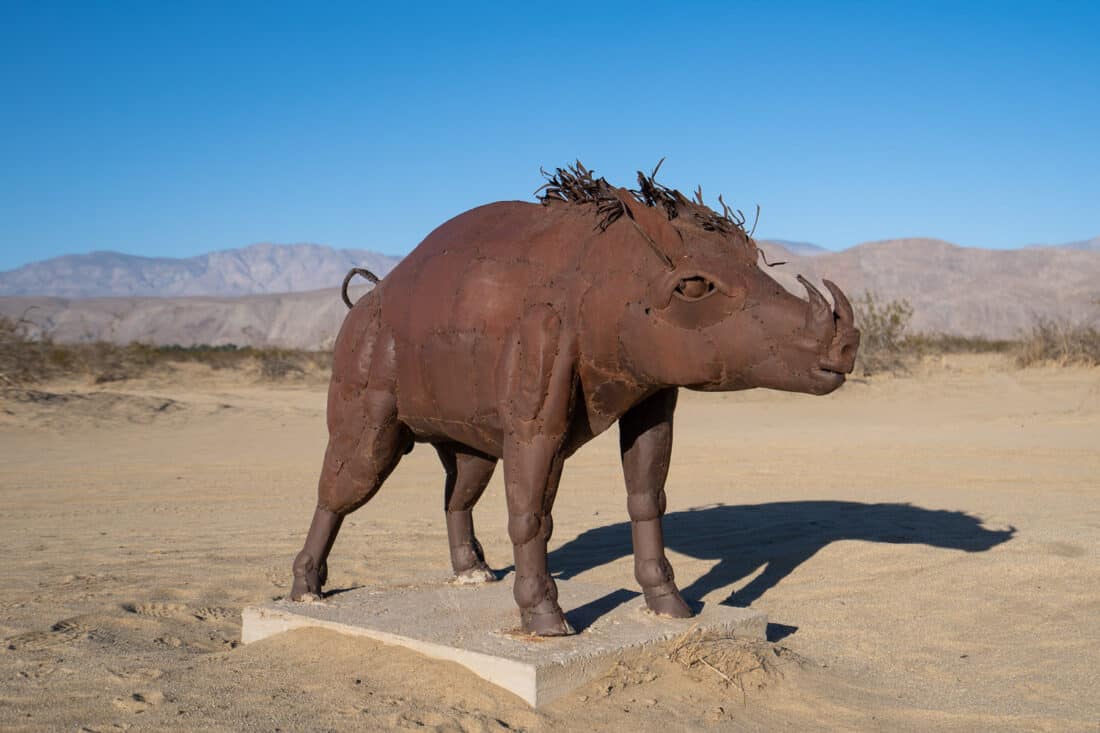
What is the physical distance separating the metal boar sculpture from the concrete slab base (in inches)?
7.3

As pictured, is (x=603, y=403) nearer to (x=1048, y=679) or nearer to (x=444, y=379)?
(x=444, y=379)

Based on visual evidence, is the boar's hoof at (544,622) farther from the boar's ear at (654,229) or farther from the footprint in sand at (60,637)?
the footprint in sand at (60,637)

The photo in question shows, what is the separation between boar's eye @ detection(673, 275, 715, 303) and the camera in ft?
16.3

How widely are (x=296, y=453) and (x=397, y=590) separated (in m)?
9.84

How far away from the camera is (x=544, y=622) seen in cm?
534

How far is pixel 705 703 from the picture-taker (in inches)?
198

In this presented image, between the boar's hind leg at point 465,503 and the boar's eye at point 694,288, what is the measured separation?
7.14ft

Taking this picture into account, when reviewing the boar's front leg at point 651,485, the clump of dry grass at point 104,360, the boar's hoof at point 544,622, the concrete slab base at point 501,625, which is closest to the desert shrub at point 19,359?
the clump of dry grass at point 104,360

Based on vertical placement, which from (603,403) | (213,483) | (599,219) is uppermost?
(599,219)

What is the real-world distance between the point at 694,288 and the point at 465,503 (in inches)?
102

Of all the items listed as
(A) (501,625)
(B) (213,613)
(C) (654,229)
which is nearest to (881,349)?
(B) (213,613)

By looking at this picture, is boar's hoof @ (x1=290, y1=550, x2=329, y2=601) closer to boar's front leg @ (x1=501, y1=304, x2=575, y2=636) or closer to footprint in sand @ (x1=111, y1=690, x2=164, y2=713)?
footprint in sand @ (x1=111, y1=690, x2=164, y2=713)

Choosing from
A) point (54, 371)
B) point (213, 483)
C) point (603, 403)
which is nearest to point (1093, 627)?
A: point (603, 403)

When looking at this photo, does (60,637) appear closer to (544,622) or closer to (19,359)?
(544,622)
